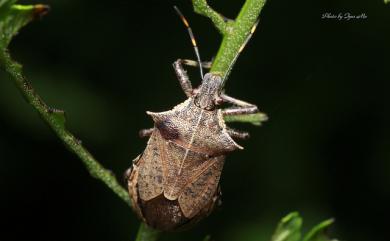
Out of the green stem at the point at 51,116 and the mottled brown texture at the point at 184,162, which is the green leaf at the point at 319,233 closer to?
the mottled brown texture at the point at 184,162

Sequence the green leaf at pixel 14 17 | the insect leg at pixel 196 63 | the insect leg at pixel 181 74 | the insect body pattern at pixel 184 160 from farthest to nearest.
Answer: the insect leg at pixel 181 74
the insect leg at pixel 196 63
the insect body pattern at pixel 184 160
the green leaf at pixel 14 17

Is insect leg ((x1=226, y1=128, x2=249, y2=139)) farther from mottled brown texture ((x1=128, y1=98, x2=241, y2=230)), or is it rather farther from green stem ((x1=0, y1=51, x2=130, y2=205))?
green stem ((x1=0, y1=51, x2=130, y2=205))

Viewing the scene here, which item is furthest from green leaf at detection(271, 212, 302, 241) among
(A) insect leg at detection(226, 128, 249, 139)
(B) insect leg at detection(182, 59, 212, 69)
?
(B) insect leg at detection(182, 59, 212, 69)

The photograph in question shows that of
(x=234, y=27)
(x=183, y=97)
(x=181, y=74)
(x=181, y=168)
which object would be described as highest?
(x=234, y=27)

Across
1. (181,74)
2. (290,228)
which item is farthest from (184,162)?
(290,228)

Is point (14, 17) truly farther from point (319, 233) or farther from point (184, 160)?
point (319, 233)

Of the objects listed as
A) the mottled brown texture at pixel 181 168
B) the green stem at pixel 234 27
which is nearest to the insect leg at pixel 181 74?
the mottled brown texture at pixel 181 168

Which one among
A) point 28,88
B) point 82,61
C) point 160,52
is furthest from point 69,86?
point 28,88
